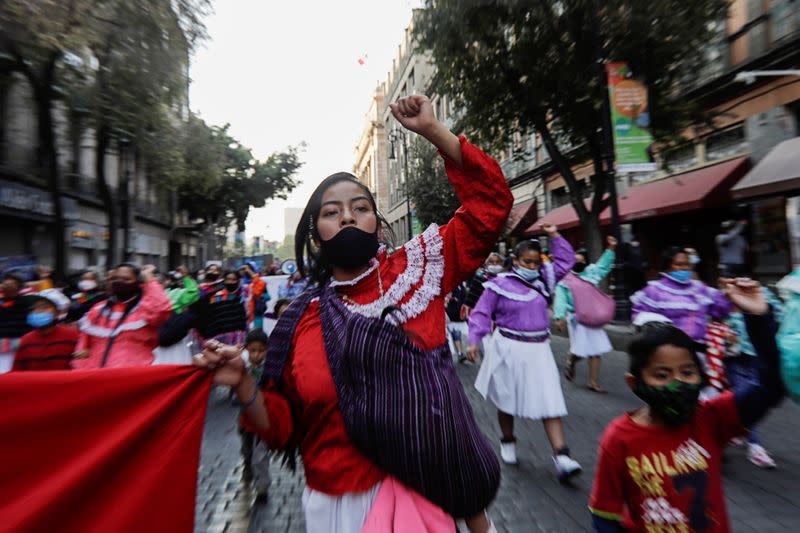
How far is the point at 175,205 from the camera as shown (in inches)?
1415

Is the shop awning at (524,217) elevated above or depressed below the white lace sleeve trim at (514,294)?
above

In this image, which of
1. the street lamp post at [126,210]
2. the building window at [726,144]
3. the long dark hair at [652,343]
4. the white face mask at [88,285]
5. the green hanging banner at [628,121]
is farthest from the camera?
the street lamp post at [126,210]

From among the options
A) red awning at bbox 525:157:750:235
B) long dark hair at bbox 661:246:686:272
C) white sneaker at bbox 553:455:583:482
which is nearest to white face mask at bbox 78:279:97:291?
white sneaker at bbox 553:455:583:482

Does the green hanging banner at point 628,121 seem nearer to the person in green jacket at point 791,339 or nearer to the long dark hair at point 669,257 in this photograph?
the long dark hair at point 669,257

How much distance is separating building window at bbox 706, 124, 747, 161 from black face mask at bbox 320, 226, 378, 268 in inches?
594

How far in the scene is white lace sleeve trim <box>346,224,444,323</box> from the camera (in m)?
1.83

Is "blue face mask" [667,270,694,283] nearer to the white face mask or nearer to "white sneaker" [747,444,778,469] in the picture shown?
"white sneaker" [747,444,778,469]

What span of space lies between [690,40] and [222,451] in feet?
41.3

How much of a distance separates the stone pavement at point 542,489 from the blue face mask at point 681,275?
1.53 metres

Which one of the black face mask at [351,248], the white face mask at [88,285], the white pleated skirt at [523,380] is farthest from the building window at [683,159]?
the black face mask at [351,248]

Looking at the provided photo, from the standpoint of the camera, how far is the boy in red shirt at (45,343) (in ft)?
15.8

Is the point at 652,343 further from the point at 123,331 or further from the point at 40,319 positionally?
the point at 40,319

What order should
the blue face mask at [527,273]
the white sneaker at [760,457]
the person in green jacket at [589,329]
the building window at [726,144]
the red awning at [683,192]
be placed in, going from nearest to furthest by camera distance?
the white sneaker at [760,457], the blue face mask at [527,273], the person in green jacket at [589,329], the red awning at [683,192], the building window at [726,144]

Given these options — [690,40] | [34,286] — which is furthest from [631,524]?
[690,40]
